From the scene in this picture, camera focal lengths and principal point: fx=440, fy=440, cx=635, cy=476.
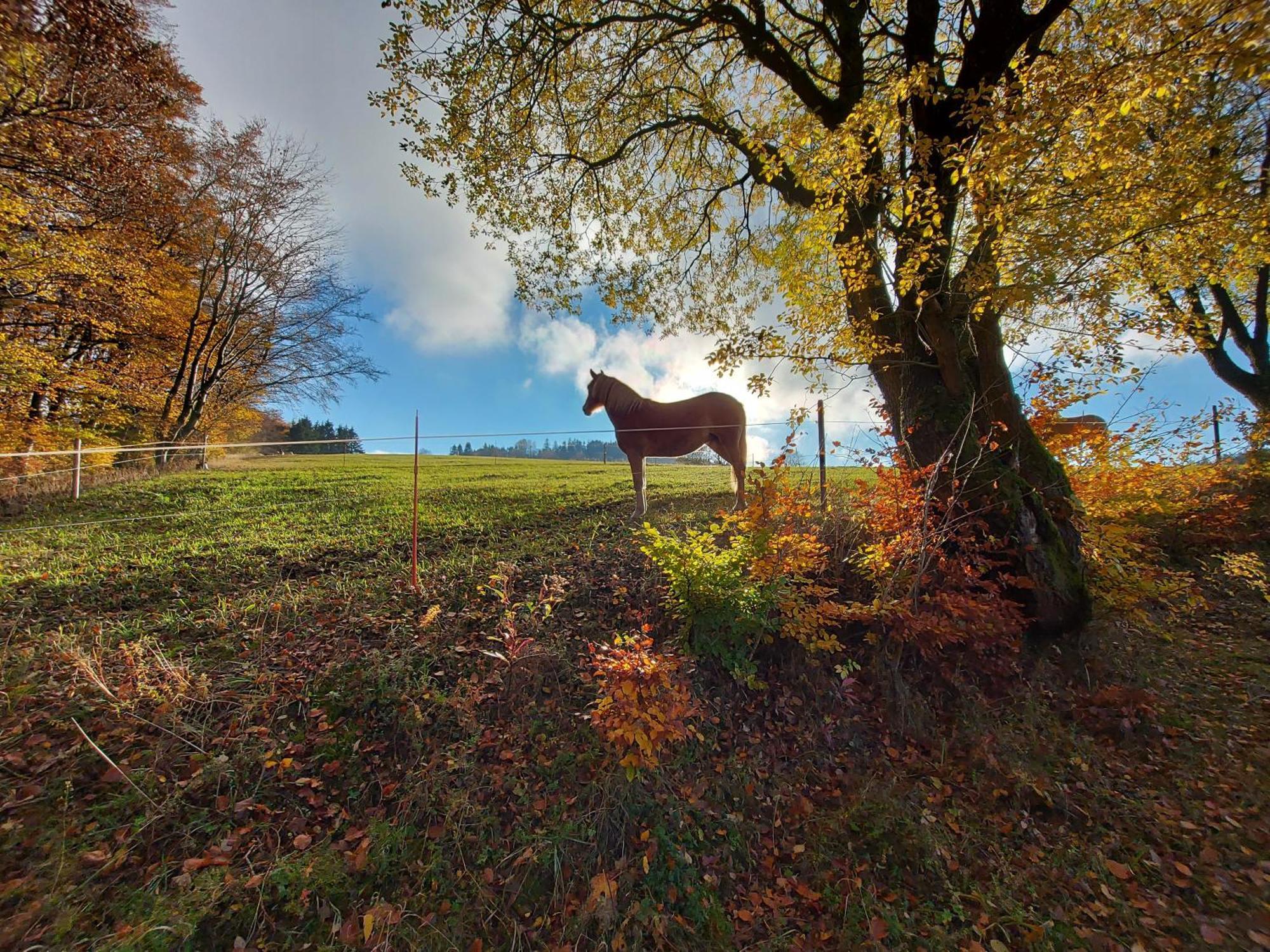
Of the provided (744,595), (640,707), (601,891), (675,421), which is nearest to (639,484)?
(675,421)

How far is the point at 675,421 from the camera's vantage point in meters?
7.59

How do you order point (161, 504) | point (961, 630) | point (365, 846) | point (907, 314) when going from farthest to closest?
point (161, 504)
point (907, 314)
point (961, 630)
point (365, 846)

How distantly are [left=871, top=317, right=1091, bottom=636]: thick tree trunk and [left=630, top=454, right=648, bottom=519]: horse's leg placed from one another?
372 centimetres

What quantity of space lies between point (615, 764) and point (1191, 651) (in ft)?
20.6

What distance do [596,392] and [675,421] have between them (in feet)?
4.83

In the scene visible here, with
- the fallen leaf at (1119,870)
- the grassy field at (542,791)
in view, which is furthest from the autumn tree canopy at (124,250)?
the fallen leaf at (1119,870)

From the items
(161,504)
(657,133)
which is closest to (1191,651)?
(657,133)

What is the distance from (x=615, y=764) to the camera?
3.14 m

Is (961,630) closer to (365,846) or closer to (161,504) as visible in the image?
(365,846)

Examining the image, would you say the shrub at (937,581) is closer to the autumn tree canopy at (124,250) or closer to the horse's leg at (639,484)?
the horse's leg at (639,484)

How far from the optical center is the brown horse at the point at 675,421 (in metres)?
7.52

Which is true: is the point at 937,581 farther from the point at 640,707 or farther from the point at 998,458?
the point at 640,707

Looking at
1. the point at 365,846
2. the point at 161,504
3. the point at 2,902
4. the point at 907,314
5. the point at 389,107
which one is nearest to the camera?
the point at 2,902

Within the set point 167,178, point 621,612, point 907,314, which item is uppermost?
point 167,178
